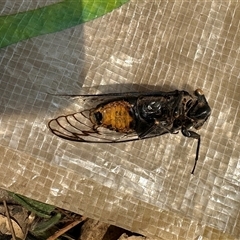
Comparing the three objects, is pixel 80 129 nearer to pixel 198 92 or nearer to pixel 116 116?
pixel 116 116

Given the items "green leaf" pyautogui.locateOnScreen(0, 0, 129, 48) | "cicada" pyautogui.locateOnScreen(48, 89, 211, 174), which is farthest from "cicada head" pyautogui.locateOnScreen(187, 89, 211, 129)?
"green leaf" pyautogui.locateOnScreen(0, 0, 129, 48)

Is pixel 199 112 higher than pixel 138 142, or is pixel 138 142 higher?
pixel 199 112

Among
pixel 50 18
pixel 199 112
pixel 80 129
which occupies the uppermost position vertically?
pixel 50 18

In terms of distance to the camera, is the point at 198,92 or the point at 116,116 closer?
the point at 116,116

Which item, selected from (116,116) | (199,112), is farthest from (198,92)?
(116,116)

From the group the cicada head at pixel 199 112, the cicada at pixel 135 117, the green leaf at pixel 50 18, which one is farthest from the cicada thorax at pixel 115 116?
the green leaf at pixel 50 18
